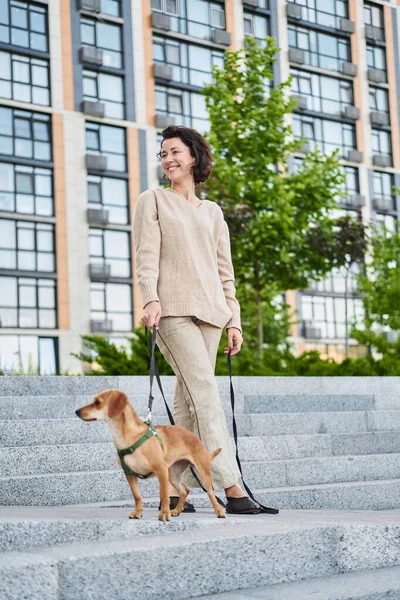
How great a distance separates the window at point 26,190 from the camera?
42.5m

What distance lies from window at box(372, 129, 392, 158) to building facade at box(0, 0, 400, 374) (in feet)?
18.2

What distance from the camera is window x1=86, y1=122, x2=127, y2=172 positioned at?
45894mm

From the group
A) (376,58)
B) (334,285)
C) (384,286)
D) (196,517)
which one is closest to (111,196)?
(334,285)

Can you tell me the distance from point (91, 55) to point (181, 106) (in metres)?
5.92

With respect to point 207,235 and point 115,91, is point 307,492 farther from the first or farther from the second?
point 115,91

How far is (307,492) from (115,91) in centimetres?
4170

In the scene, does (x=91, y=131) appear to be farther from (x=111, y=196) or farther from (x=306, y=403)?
(x=306, y=403)

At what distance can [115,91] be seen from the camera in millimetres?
46531

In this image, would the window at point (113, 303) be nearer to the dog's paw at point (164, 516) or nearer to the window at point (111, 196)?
the window at point (111, 196)

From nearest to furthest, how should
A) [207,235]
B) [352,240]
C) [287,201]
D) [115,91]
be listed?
[207,235]
[287,201]
[352,240]
[115,91]

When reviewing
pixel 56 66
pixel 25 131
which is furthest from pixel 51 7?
pixel 25 131

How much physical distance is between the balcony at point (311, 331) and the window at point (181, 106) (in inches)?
498

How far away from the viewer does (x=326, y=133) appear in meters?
55.7

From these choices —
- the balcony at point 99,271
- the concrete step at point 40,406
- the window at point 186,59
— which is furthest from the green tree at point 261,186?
the window at point 186,59
